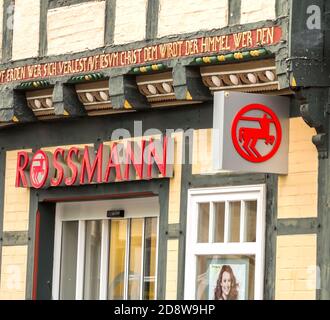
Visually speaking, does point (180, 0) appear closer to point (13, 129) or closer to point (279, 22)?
point (279, 22)

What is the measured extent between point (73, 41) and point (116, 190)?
1675 millimetres

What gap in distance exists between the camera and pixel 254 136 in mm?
16297

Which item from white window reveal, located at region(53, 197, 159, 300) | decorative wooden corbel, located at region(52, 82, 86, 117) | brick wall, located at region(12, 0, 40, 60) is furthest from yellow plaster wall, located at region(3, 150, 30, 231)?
decorative wooden corbel, located at region(52, 82, 86, 117)

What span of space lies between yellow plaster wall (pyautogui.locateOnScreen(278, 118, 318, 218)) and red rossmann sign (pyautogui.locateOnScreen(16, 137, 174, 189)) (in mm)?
1743

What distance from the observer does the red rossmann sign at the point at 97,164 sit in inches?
700

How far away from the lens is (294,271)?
1612 cm

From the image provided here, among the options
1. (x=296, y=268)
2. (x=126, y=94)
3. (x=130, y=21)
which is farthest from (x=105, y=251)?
(x=296, y=268)

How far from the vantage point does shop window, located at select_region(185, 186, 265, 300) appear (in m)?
16.6

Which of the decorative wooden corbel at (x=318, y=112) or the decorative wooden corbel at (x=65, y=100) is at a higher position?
the decorative wooden corbel at (x=65, y=100)

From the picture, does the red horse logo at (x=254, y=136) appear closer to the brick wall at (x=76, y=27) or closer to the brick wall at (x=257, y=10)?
the brick wall at (x=257, y=10)

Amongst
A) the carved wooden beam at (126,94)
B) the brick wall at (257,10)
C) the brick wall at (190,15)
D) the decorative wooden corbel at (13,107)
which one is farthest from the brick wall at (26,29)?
the brick wall at (257,10)

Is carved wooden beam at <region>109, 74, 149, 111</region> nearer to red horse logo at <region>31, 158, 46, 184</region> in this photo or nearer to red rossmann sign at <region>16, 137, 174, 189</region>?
red rossmann sign at <region>16, 137, 174, 189</region>

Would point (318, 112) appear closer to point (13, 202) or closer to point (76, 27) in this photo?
point (76, 27)

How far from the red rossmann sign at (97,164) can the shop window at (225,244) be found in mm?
591
